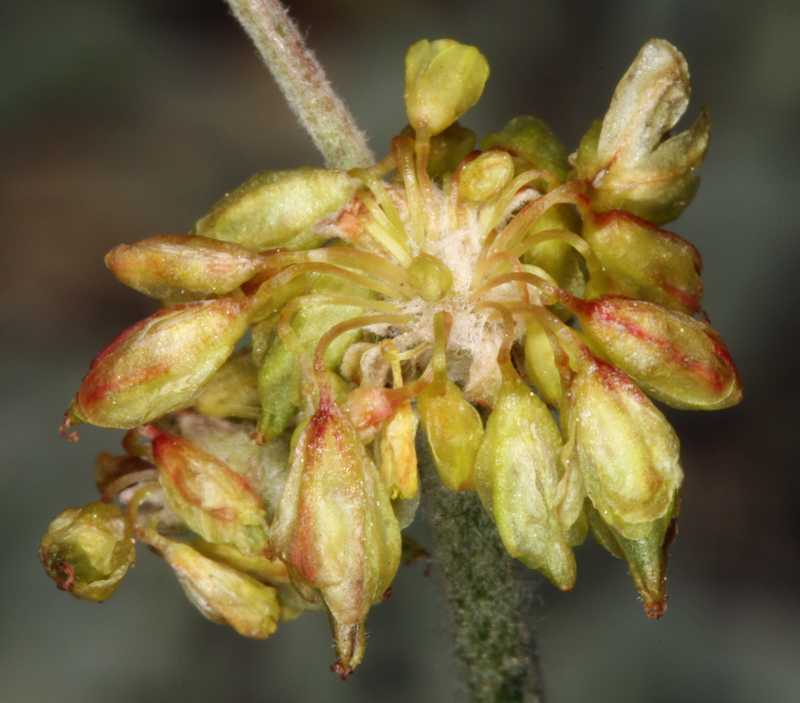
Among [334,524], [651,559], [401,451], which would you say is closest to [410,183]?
[401,451]

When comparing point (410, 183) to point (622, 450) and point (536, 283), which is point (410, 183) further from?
point (622, 450)

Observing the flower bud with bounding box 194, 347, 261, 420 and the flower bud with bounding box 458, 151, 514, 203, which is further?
the flower bud with bounding box 194, 347, 261, 420

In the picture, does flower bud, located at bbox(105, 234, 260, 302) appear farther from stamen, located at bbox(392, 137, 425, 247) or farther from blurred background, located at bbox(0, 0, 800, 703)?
blurred background, located at bbox(0, 0, 800, 703)

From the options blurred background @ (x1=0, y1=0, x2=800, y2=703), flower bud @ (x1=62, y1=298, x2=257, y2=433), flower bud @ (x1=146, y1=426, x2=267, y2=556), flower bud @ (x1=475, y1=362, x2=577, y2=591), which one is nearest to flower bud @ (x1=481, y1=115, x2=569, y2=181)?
flower bud @ (x1=475, y1=362, x2=577, y2=591)

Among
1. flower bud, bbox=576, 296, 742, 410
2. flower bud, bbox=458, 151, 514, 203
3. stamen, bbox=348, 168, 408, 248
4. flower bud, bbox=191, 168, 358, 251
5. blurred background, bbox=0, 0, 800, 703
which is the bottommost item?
blurred background, bbox=0, 0, 800, 703

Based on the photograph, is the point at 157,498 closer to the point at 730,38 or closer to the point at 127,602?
the point at 127,602
